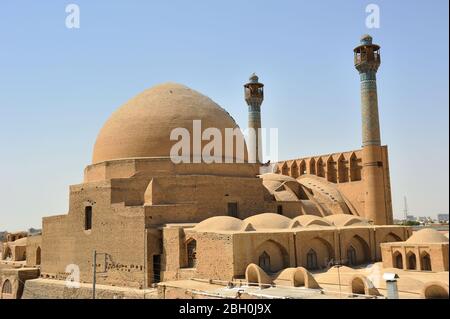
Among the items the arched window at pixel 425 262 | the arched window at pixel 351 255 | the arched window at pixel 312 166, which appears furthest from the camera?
the arched window at pixel 312 166

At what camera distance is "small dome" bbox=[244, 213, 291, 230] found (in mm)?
17953

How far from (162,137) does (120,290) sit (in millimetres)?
7067

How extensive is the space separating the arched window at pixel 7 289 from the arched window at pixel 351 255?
1705cm

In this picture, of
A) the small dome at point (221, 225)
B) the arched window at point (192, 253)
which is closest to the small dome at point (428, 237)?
the small dome at point (221, 225)

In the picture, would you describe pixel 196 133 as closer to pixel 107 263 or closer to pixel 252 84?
pixel 107 263

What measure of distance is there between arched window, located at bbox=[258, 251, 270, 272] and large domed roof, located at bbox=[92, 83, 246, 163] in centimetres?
686

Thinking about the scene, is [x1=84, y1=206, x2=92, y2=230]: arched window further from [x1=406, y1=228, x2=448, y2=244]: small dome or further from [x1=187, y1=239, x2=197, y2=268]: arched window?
[x1=406, y1=228, x2=448, y2=244]: small dome

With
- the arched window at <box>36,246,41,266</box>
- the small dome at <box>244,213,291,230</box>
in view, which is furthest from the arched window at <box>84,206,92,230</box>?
the small dome at <box>244,213,291,230</box>

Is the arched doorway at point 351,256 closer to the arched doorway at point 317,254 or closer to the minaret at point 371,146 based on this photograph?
the arched doorway at point 317,254

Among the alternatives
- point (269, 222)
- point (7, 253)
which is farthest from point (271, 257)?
point (7, 253)

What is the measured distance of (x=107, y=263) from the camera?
19078 millimetres

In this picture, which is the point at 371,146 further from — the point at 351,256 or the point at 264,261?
the point at 264,261

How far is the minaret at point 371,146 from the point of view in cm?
2581
